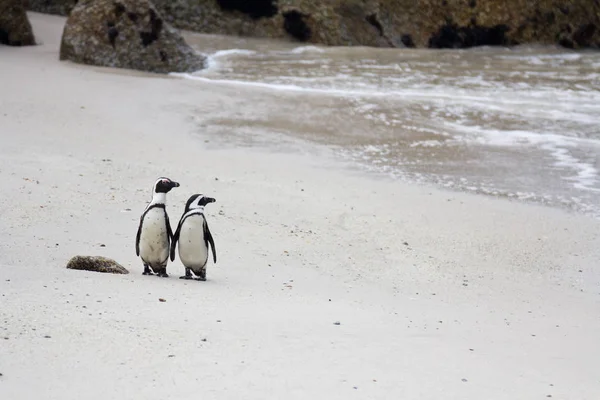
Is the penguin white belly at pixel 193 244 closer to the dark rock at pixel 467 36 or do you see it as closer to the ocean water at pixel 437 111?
the ocean water at pixel 437 111

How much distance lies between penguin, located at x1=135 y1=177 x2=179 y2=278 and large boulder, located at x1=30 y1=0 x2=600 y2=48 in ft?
38.0

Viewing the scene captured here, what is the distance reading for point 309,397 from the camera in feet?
10.0

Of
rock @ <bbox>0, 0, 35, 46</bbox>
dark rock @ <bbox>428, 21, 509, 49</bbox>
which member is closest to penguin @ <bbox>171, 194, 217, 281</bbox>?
rock @ <bbox>0, 0, 35, 46</bbox>

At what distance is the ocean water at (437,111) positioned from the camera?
325 inches

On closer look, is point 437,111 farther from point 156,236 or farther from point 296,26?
point 156,236

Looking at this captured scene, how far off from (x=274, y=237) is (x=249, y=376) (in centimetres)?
265

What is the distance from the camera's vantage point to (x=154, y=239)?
15.2ft

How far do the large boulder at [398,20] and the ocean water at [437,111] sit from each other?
770mm

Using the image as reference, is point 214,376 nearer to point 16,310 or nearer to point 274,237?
point 16,310

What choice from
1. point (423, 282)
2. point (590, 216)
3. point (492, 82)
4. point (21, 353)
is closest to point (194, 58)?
point (492, 82)

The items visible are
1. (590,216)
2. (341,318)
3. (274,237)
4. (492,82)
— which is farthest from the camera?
(492,82)

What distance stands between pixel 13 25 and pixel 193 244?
8835mm

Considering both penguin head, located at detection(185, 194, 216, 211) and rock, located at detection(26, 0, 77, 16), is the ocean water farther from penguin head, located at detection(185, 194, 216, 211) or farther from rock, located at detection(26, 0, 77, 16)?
penguin head, located at detection(185, 194, 216, 211)

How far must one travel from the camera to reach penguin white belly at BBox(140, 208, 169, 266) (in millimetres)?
4621
